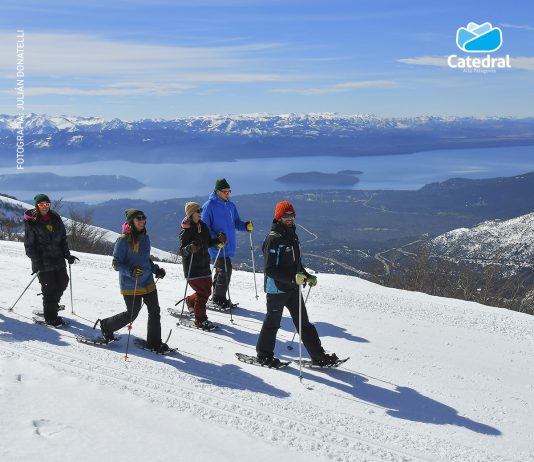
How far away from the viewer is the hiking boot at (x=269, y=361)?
277 inches

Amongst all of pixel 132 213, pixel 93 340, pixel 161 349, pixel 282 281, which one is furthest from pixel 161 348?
pixel 282 281

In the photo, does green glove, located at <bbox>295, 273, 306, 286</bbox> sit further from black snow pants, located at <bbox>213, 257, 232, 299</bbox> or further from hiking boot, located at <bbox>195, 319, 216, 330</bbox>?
black snow pants, located at <bbox>213, 257, 232, 299</bbox>

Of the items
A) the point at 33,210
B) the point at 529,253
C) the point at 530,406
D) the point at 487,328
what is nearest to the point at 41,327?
the point at 33,210

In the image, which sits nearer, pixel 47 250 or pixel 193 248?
pixel 47 250

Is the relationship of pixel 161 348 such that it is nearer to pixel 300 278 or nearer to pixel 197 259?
pixel 197 259

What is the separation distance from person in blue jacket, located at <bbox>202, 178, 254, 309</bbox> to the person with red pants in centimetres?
71

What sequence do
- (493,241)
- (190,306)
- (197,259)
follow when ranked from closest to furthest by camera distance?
1. (197,259)
2. (190,306)
3. (493,241)

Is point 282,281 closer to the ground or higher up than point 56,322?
higher up

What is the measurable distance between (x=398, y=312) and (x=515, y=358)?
2446 mm

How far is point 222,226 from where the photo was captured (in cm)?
940

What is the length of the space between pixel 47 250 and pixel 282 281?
12.3ft

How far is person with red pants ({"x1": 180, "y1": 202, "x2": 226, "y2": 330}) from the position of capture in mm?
8383

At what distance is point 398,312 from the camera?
10.3 meters

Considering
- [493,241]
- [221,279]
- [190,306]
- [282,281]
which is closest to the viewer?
[282,281]
